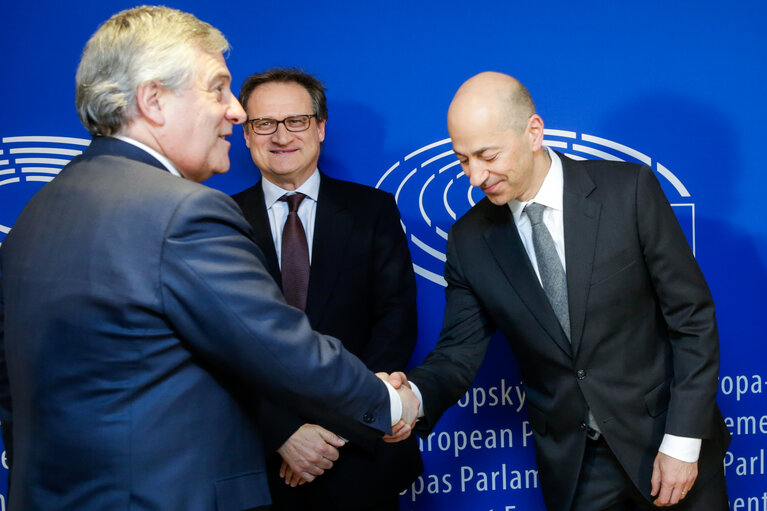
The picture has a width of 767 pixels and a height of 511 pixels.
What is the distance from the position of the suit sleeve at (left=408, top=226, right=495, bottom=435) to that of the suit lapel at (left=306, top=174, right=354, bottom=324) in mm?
352

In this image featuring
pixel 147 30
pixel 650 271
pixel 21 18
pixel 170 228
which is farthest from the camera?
pixel 21 18

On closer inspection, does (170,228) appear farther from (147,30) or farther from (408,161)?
(408,161)

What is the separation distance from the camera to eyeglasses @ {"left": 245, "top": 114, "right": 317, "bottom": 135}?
8.20ft

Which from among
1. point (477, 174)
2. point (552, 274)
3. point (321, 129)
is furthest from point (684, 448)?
point (321, 129)

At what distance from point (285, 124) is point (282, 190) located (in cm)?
21

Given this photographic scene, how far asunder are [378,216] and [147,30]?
1165 millimetres

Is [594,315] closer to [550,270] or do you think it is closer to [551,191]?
[550,270]

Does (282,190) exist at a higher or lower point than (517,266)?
higher

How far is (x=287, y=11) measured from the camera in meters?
2.78

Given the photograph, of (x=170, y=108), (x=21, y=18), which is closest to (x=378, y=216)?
(x=170, y=108)

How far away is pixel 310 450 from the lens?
2.25 meters

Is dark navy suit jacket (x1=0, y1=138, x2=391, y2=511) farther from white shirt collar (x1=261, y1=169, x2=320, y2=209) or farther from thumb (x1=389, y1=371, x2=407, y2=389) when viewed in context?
white shirt collar (x1=261, y1=169, x2=320, y2=209)

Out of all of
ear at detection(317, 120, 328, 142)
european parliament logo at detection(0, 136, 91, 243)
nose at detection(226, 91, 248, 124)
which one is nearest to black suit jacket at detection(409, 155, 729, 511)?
ear at detection(317, 120, 328, 142)

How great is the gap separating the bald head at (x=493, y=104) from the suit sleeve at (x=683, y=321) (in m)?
0.38
